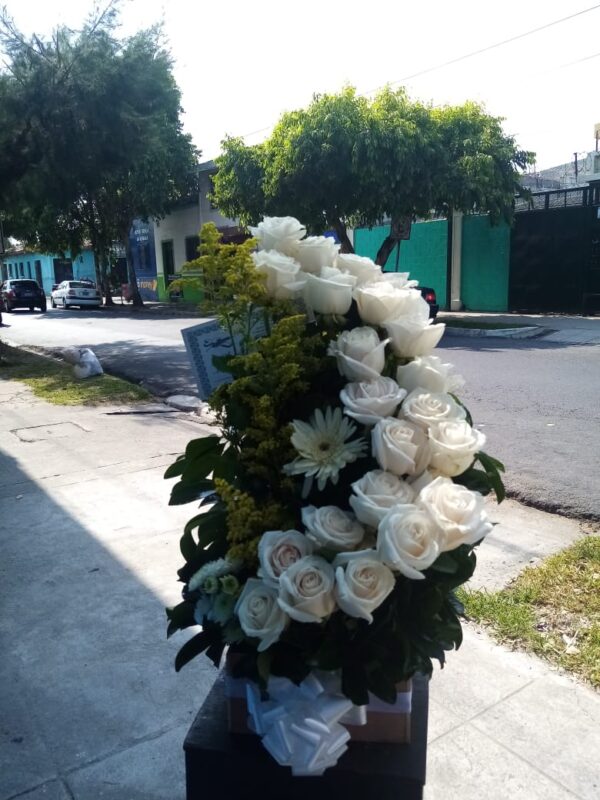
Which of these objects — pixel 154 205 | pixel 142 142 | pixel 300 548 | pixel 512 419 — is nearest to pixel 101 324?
pixel 154 205

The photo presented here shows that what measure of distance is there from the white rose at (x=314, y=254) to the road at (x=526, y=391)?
10.2ft

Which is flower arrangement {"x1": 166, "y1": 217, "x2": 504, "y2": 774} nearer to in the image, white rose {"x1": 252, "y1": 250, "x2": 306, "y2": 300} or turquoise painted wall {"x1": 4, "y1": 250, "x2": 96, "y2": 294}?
white rose {"x1": 252, "y1": 250, "x2": 306, "y2": 300}

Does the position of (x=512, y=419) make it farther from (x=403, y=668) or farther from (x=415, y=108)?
(x=415, y=108)

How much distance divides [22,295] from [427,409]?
Answer: 105ft

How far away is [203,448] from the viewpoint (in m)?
1.78

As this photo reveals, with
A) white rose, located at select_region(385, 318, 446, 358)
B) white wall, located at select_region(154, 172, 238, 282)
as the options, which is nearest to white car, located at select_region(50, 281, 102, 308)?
white wall, located at select_region(154, 172, 238, 282)

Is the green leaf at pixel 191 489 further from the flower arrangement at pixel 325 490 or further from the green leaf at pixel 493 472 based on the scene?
the green leaf at pixel 493 472

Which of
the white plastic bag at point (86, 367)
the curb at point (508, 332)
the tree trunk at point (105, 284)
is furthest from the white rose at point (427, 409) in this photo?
the tree trunk at point (105, 284)

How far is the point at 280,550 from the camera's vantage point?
1449 millimetres

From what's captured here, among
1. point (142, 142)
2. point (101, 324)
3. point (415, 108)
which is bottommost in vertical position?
point (101, 324)

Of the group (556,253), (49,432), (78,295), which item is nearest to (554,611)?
(49,432)

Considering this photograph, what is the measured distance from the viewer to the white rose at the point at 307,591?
1.35m

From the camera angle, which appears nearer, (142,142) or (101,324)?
(142,142)

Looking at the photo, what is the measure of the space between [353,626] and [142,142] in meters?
12.2
